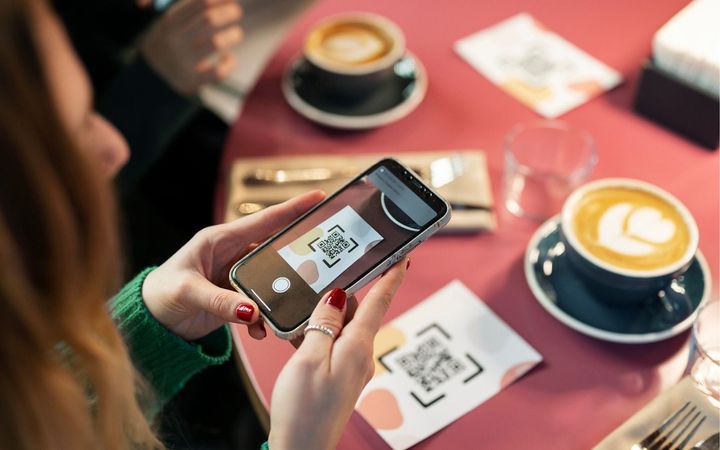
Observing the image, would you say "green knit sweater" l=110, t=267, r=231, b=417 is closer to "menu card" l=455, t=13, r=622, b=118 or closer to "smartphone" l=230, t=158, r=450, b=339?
"smartphone" l=230, t=158, r=450, b=339

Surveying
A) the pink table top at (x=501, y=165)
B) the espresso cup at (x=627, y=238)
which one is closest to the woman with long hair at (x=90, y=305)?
the pink table top at (x=501, y=165)

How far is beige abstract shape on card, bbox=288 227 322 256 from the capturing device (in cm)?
85

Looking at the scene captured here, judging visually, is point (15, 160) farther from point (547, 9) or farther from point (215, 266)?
point (547, 9)

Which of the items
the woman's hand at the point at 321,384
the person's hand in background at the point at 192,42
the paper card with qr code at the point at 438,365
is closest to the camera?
the woman's hand at the point at 321,384

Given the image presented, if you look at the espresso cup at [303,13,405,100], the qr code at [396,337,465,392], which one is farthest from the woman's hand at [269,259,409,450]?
the espresso cup at [303,13,405,100]

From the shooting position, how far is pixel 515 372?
0.89 m

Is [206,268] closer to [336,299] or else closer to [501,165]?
[336,299]

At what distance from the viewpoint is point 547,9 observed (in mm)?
1392

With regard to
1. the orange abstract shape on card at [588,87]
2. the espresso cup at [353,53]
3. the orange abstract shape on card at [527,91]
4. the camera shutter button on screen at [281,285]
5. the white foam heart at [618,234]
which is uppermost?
the camera shutter button on screen at [281,285]

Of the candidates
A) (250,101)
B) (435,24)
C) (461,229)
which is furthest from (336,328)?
(435,24)

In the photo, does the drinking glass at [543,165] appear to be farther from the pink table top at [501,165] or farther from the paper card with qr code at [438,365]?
the paper card with qr code at [438,365]

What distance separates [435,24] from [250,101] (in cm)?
36

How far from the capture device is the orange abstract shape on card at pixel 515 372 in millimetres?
884

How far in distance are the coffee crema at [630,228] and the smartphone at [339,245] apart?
219 millimetres
